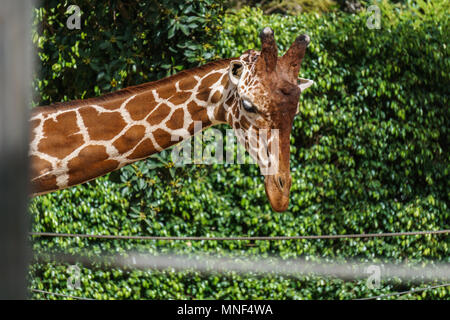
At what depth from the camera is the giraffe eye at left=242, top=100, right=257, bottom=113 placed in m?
2.89

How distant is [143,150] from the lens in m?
3.10

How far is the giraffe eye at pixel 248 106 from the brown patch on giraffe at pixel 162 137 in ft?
1.41

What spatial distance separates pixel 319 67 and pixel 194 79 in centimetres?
239

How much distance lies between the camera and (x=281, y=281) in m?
5.25

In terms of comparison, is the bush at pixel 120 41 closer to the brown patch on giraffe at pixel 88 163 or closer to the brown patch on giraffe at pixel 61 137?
the brown patch on giraffe at pixel 61 137

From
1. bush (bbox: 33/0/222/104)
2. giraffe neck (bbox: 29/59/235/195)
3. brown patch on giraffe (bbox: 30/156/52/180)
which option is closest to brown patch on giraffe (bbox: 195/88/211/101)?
giraffe neck (bbox: 29/59/235/195)

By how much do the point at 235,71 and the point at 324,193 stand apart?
8.07 ft

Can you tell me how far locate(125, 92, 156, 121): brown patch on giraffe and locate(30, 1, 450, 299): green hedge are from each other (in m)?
2.09

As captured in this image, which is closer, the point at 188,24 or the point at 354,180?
the point at 188,24

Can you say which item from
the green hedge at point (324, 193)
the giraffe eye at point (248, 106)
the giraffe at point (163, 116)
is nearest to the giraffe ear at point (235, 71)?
the giraffe at point (163, 116)

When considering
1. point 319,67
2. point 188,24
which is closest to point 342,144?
point 319,67

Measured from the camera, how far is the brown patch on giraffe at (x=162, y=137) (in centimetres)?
309

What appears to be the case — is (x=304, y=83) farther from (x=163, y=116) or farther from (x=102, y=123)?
(x=102, y=123)
